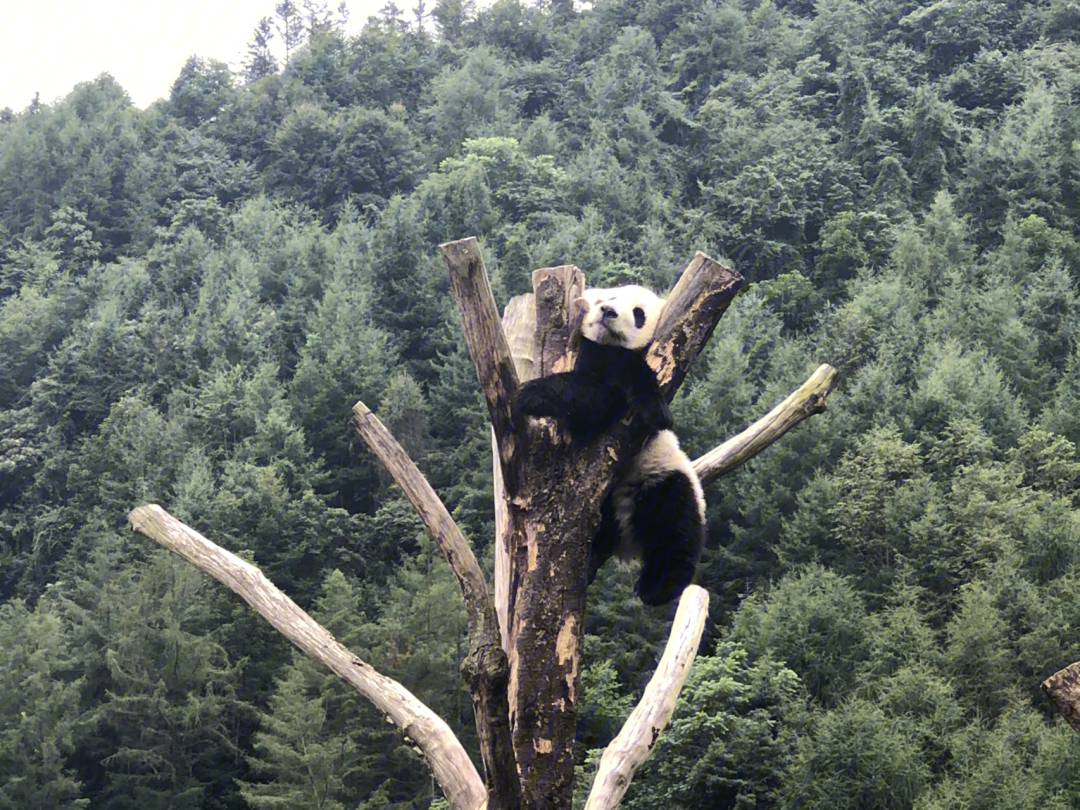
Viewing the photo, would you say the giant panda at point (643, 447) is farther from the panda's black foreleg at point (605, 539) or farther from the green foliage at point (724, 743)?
the green foliage at point (724, 743)

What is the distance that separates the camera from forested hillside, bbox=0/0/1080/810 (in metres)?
22.9

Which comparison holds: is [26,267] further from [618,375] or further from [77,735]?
[618,375]

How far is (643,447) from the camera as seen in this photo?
460cm

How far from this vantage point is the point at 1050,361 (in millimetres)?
34250

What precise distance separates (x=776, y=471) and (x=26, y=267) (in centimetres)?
3616

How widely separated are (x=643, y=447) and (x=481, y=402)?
32.0m

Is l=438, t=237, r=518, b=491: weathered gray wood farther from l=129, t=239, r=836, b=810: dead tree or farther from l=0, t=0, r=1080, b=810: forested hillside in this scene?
l=0, t=0, r=1080, b=810: forested hillside

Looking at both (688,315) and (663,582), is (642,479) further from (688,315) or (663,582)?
(688,315)

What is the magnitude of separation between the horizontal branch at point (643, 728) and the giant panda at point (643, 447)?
1.37 ft

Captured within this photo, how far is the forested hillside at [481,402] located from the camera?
22922mm

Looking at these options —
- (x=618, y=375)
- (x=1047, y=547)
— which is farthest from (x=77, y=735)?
(x=618, y=375)

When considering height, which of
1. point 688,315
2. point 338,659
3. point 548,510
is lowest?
point 338,659

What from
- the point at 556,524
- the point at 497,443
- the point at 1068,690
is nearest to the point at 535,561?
the point at 556,524

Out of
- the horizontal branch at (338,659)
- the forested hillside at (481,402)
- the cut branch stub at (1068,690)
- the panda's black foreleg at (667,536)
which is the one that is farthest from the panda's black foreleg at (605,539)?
the forested hillside at (481,402)
